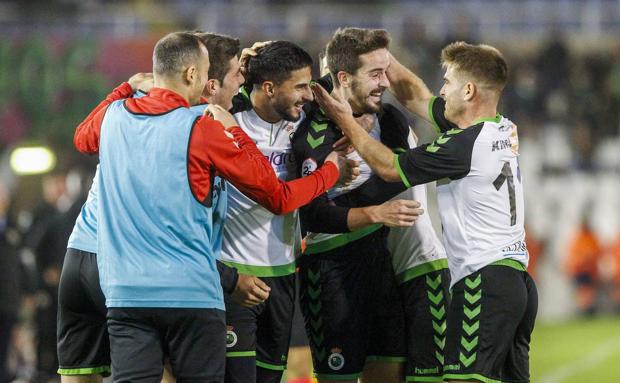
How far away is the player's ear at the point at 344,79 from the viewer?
656 centimetres

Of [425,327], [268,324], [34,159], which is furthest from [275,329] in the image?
[34,159]

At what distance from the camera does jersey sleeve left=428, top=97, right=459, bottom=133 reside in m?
6.73

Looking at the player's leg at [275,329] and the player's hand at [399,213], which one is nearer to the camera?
the player's hand at [399,213]

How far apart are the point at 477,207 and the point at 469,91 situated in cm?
63

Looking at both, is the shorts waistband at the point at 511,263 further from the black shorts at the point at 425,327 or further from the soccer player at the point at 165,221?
the soccer player at the point at 165,221

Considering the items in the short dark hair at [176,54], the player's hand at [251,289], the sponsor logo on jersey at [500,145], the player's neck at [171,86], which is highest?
the short dark hair at [176,54]

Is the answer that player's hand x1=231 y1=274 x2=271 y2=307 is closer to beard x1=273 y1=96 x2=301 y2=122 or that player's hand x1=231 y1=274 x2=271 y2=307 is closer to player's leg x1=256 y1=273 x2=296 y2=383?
player's leg x1=256 y1=273 x2=296 y2=383

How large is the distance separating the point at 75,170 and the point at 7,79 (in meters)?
3.90

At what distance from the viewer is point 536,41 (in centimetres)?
1923

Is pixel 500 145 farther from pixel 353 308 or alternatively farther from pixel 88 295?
pixel 88 295

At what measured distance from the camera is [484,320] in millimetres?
6031

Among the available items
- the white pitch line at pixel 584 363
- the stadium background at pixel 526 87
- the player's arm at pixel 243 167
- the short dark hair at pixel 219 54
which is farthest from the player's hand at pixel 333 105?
the stadium background at pixel 526 87

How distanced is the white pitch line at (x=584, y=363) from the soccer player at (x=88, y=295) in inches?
294

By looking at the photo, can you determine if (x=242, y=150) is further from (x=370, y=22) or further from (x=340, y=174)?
(x=370, y=22)
